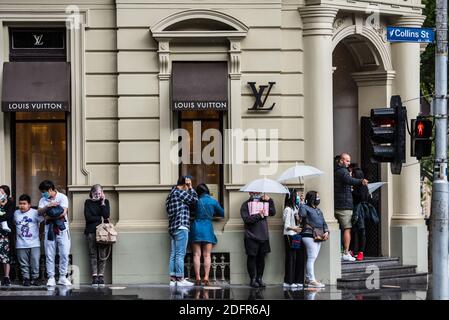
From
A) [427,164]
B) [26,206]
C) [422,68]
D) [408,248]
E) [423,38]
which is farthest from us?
[427,164]

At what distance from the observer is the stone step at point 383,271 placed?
24.6m

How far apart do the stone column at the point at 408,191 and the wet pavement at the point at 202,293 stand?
2484 millimetres

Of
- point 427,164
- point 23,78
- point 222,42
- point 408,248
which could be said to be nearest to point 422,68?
point 427,164

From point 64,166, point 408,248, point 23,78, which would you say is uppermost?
point 23,78

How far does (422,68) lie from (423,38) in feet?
49.0

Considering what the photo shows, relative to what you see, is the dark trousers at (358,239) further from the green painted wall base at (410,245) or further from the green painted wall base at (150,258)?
the green painted wall base at (150,258)

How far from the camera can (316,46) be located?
24188mm

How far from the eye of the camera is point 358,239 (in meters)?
25.7

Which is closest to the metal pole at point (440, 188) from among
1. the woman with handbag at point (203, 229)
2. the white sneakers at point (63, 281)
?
the woman with handbag at point (203, 229)

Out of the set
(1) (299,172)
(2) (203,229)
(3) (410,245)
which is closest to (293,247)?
(1) (299,172)

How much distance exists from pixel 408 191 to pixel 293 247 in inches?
156

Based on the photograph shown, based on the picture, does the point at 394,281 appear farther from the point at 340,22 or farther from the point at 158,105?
the point at 158,105

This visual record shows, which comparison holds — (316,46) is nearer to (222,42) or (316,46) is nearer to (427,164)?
(222,42)

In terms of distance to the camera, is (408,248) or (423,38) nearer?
(423,38)
